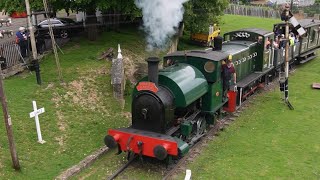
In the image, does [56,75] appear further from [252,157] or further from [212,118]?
[252,157]

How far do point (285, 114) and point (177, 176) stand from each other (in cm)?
671

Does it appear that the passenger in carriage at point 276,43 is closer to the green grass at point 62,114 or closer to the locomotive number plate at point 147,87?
the green grass at point 62,114

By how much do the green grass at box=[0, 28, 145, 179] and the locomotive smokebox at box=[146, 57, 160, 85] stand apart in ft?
10.5

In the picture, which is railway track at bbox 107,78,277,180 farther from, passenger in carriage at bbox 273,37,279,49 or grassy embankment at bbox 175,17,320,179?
passenger in carriage at bbox 273,37,279,49

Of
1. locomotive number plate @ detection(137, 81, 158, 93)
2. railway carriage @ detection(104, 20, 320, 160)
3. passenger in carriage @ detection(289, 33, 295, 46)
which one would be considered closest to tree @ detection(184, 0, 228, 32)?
passenger in carriage @ detection(289, 33, 295, 46)

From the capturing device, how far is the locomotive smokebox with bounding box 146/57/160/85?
9.52 m

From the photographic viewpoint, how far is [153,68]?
9633 millimetres

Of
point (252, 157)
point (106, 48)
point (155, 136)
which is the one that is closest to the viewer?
point (155, 136)

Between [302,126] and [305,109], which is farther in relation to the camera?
[305,109]

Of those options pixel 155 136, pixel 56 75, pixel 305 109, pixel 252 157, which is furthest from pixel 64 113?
pixel 305 109

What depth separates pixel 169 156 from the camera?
9.84 meters

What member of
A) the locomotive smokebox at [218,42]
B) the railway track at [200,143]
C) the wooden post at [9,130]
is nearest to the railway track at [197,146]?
the railway track at [200,143]

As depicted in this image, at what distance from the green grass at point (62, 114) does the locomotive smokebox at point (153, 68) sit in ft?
10.5

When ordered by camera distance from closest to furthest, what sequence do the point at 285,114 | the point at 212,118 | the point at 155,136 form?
the point at 155,136 → the point at 212,118 → the point at 285,114
